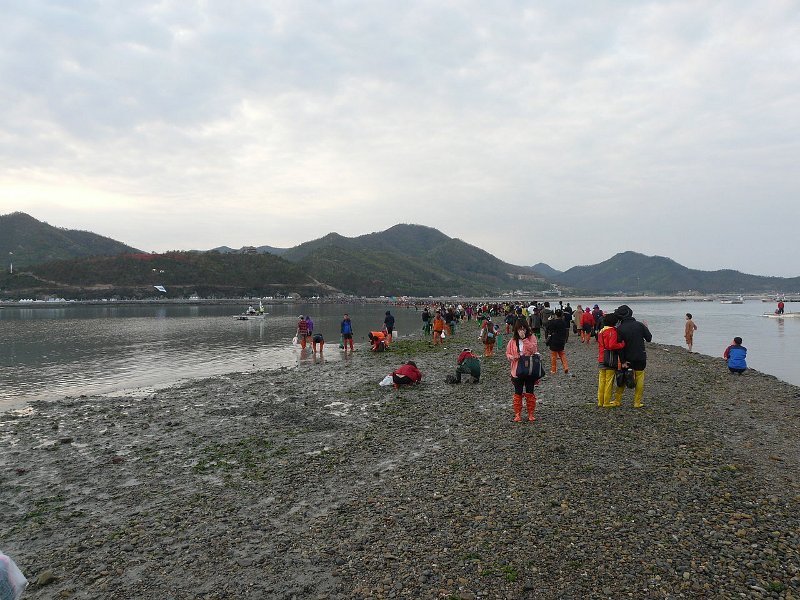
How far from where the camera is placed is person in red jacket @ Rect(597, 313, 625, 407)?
10242mm

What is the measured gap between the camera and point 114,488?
7883 mm

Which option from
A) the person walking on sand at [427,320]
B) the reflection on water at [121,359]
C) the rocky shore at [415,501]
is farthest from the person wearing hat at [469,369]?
the person walking on sand at [427,320]

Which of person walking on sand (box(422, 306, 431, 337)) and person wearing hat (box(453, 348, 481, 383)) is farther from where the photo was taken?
person walking on sand (box(422, 306, 431, 337))

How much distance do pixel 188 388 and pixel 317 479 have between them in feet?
36.0

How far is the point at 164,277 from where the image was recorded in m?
146

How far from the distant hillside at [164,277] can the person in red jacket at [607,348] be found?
14135 centimetres

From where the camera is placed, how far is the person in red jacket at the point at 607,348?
33.6ft

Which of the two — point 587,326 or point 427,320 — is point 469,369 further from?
point 427,320

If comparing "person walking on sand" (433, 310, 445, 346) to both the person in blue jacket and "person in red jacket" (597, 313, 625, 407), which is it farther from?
"person in red jacket" (597, 313, 625, 407)

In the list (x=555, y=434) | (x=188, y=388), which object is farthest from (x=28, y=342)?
(x=555, y=434)

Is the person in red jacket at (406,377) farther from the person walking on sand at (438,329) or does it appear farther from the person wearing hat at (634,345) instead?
the person walking on sand at (438,329)

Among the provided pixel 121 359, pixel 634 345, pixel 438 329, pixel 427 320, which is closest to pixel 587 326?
pixel 438 329

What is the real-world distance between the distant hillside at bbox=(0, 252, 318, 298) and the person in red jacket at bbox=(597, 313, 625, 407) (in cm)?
14135

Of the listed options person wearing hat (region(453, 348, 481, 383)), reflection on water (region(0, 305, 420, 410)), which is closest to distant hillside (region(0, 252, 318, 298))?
reflection on water (region(0, 305, 420, 410))
